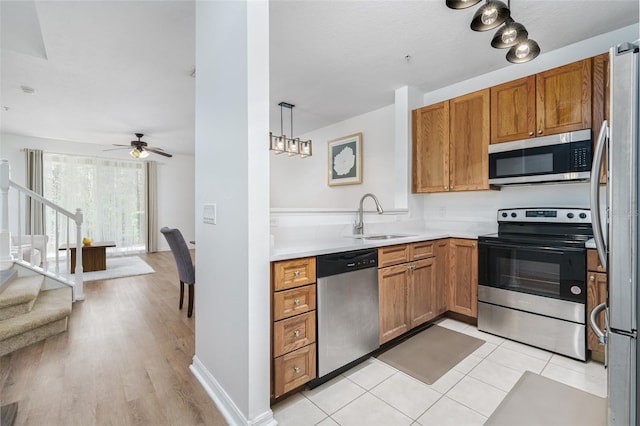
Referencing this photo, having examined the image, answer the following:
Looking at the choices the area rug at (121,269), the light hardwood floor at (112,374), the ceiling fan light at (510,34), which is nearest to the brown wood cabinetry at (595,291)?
the ceiling fan light at (510,34)

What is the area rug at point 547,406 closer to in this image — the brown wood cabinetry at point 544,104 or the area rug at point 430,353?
the area rug at point 430,353

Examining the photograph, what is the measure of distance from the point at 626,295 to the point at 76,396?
8.94 ft

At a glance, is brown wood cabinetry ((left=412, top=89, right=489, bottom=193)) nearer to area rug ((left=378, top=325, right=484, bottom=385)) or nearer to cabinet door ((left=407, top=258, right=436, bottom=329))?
cabinet door ((left=407, top=258, right=436, bottom=329))

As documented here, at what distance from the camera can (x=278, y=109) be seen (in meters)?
4.34

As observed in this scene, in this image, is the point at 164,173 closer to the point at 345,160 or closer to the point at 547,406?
the point at 345,160

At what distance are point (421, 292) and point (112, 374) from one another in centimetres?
245

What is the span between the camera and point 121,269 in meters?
5.19

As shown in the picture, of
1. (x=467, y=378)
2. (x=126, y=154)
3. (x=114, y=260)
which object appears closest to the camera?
(x=467, y=378)

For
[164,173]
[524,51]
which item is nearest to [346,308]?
[524,51]

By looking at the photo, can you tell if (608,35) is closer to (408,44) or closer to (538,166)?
(538,166)

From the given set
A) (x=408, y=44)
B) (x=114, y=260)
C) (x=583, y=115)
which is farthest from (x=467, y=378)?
(x=114, y=260)

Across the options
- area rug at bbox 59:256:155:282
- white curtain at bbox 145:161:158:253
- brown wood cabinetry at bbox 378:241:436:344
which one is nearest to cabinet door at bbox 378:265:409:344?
brown wood cabinetry at bbox 378:241:436:344

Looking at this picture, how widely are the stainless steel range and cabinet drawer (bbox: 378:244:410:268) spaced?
0.80 metres

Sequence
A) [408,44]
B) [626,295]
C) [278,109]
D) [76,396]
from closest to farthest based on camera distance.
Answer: [626,295] → [76,396] → [408,44] → [278,109]
